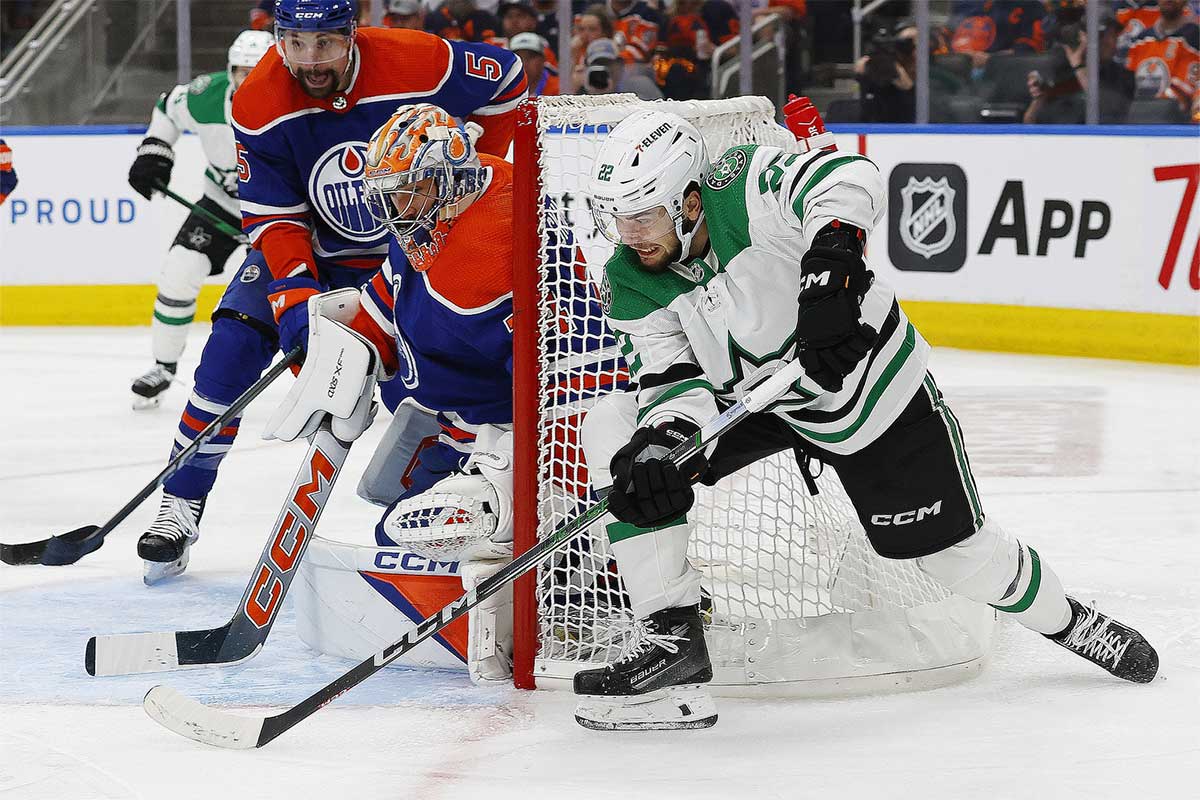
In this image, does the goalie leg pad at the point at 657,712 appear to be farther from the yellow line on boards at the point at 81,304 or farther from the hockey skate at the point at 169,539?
the yellow line on boards at the point at 81,304

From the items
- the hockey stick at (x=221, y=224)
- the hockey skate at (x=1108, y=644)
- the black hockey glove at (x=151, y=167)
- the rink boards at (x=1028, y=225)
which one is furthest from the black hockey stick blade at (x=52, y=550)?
the rink boards at (x=1028, y=225)

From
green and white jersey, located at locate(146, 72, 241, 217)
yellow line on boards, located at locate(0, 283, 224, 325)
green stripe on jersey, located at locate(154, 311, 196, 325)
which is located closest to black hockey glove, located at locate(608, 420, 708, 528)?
green and white jersey, located at locate(146, 72, 241, 217)

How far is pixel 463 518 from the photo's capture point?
2.60m

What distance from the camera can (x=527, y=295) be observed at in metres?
2.60

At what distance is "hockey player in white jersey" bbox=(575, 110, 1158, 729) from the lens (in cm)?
229

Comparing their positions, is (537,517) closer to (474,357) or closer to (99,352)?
(474,357)

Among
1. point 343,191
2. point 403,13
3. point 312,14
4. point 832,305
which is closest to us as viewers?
point 832,305

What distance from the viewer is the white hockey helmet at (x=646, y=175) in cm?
227

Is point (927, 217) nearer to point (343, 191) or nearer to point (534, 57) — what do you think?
point (534, 57)

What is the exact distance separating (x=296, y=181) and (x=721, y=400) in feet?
4.29

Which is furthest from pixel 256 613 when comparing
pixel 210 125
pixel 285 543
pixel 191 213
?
pixel 210 125

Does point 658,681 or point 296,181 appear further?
point 296,181

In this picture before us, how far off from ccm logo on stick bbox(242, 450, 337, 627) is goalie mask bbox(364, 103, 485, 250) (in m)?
0.42

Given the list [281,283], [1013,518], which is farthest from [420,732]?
[1013,518]
